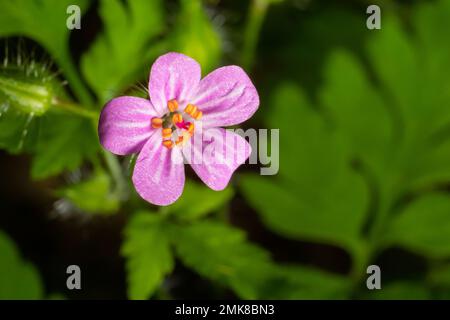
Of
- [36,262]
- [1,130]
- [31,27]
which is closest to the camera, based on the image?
[1,130]

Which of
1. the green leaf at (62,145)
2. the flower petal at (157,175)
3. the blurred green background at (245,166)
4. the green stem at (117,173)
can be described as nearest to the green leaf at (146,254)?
the blurred green background at (245,166)

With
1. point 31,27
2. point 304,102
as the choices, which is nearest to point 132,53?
point 31,27

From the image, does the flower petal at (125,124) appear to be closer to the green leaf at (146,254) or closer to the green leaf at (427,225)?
the green leaf at (146,254)

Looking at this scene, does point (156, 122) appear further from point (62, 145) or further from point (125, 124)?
point (62, 145)

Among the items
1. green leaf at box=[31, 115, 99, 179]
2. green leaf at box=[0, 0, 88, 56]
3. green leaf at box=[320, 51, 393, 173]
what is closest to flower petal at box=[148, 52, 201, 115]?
green leaf at box=[31, 115, 99, 179]

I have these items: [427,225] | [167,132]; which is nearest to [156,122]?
[167,132]

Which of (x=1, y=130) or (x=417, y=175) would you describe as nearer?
(x=1, y=130)

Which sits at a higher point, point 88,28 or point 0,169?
point 88,28
